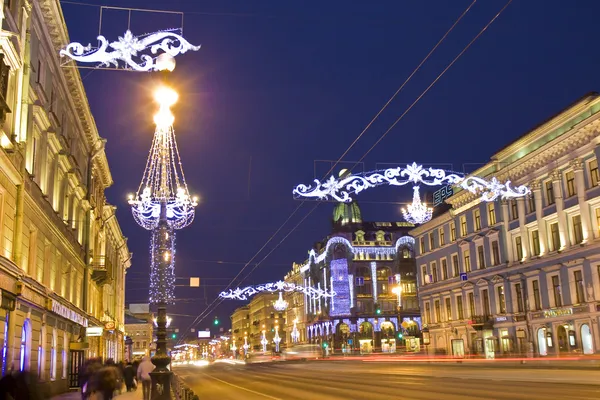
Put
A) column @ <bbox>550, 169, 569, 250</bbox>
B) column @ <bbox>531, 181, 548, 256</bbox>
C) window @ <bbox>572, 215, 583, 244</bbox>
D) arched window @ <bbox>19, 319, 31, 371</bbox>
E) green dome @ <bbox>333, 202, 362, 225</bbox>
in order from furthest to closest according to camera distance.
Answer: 1. green dome @ <bbox>333, 202, 362, 225</bbox>
2. column @ <bbox>531, 181, 548, 256</bbox>
3. column @ <bbox>550, 169, 569, 250</bbox>
4. window @ <bbox>572, 215, 583, 244</bbox>
5. arched window @ <bbox>19, 319, 31, 371</bbox>

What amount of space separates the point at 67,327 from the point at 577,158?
31.1 meters

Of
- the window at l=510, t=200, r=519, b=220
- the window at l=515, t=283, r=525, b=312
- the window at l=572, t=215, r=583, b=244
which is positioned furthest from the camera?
the window at l=510, t=200, r=519, b=220

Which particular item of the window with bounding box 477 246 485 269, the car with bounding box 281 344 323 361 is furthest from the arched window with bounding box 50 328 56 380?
the car with bounding box 281 344 323 361

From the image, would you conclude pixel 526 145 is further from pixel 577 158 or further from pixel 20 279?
pixel 20 279

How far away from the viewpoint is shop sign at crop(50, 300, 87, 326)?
977 inches

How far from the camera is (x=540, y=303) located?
44.2 metres

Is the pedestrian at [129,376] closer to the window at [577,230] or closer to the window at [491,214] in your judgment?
the window at [577,230]

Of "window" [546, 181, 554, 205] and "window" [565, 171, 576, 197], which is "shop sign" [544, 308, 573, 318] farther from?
"window" [565, 171, 576, 197]

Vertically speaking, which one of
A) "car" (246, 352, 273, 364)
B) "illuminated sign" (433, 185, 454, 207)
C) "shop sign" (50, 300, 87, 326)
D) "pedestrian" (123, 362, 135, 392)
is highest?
"illuminated sign" (433, 185, 454, 207)

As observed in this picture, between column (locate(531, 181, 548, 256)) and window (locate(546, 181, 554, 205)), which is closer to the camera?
window (locate(546, 181, 554, 205))

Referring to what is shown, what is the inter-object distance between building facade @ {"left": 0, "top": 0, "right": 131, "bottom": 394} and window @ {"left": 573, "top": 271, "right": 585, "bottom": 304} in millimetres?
28857

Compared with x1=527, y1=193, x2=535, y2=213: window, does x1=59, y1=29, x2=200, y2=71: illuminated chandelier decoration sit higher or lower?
lower

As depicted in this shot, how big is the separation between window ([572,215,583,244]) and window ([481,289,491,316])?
12.2 metres

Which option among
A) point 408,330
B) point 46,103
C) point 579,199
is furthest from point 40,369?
point 408,330
